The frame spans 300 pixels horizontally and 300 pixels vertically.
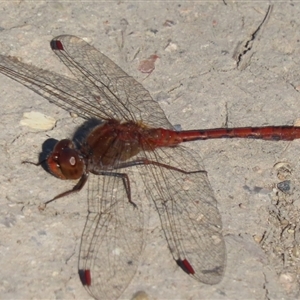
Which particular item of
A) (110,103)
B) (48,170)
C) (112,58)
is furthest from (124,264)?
(112,58)

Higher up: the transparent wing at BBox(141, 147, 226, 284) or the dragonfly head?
the dragonfly head

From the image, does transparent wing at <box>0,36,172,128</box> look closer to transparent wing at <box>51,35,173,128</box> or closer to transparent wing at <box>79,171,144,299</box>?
transparent wing at <box>51,35,173,128</box>

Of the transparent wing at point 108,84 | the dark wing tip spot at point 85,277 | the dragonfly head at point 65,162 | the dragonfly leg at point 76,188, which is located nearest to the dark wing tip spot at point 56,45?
the transparent wing at point 108,84

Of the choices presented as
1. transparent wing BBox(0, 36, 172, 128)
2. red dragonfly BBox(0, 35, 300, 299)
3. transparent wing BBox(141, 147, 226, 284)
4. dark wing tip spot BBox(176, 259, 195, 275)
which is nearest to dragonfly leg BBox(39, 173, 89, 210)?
red dragonfly BBox(0, 35, 300, 299)

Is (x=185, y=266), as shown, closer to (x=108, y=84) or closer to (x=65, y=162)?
(x=65, y=162)

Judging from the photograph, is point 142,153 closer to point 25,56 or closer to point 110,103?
point 110,103

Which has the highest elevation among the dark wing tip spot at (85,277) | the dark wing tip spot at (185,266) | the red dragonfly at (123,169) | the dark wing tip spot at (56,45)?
the dark wing tip spot at (56,45)

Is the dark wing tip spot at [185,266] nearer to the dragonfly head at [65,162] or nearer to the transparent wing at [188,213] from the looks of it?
the transparent wing at [188,213]
